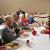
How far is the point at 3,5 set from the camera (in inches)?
55.4

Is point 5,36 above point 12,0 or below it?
below

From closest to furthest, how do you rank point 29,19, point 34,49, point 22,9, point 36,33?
point 34,49 < point 36,33 < point 29,19 < point 22,9

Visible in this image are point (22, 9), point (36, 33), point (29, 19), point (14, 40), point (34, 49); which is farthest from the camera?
point (22, 9)

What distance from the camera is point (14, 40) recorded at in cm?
72

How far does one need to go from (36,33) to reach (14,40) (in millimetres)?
180

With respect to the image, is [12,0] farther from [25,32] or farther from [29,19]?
[25,32]

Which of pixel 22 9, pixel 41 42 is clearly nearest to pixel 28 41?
pixel 41 42

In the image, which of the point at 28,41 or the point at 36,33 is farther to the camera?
the point at 36,33

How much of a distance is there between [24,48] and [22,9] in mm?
834

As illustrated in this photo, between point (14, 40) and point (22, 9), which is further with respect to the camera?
point (22, 9)

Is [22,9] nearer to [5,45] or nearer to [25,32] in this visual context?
[25,32]

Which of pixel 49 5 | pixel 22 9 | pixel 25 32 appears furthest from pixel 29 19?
pixel 49 5

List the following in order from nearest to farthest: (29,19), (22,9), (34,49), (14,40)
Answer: (34,49) → (14,40) → (29,19) → (22,9)

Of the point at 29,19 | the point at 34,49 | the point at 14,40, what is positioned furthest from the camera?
the point at 29,19
